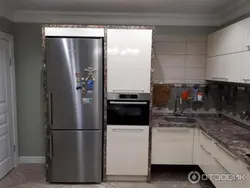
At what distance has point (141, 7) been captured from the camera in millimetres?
2918

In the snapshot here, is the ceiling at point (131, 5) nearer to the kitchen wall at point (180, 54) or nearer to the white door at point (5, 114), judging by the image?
the kitchen wall at point (180, 54)

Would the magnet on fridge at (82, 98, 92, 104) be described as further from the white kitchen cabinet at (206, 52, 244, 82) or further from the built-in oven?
the white kitchen cabinet at (206, 52, 244, 82)

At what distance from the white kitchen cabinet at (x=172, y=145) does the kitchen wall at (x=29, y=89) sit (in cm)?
185

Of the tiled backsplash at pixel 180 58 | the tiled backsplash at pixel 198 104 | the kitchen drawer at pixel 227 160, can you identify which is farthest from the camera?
the tiled backsplash at pixel 198 104

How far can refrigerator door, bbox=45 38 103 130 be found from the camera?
8.62 ft

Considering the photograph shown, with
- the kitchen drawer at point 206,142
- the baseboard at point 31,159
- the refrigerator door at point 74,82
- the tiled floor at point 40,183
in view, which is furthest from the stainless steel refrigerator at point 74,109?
the kitchen drawer at point 206,142

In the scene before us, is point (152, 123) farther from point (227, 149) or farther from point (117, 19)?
point (117, 19)

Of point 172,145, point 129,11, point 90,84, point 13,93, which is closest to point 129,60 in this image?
point 90,84

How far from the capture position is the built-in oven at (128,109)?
9.00 ft

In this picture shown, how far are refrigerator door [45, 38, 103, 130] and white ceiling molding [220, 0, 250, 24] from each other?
A: 175cm

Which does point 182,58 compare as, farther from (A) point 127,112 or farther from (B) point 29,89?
→ (B) point 29,89

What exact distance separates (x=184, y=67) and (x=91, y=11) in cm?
165

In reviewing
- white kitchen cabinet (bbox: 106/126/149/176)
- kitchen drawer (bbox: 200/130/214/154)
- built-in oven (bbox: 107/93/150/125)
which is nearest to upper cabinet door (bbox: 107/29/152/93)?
built-in oven (bbox: 107/93/150/125)

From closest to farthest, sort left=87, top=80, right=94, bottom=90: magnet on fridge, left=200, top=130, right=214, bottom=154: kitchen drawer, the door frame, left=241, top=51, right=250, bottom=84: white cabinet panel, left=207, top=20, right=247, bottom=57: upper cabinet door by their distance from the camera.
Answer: left=241, top=51, right=250, bottom=84: white cabinet panel → left=207, top=20, right=247, bottom=57: upper cabinet door → left=200, top=130, right=214, bottom=154: kitchen drawer → left=87, top=80, right=94, bottom=90: magnet on fridge → the door frame
